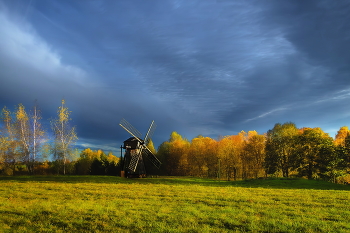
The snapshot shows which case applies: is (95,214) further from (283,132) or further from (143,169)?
(283,132)

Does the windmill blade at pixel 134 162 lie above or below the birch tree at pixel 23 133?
below

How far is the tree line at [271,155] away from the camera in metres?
51.5

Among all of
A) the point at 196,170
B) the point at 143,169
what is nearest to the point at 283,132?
the point at 196,170

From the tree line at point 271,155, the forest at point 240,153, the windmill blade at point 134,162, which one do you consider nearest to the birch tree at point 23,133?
the forest at point 240,153

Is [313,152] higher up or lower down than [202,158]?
higher up

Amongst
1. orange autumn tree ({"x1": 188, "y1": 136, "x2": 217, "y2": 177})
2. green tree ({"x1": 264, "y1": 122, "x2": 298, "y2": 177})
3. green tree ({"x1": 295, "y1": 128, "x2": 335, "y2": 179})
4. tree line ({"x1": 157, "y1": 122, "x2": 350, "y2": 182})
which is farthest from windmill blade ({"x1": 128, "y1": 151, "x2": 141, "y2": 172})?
green tree ({"x1": 295, "y1": 128, "x2": 335, "y2": 179})

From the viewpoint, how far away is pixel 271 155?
58062 millimetres

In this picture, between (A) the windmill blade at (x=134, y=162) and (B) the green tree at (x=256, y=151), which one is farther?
(B) the green tree at (x=256, y=151)

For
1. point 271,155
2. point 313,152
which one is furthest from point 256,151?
point 313,152

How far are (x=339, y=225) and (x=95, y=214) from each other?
479 inches

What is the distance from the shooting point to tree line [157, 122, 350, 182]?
2029 inches

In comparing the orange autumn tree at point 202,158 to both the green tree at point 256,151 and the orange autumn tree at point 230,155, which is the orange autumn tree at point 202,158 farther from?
the green tree at point 256,151

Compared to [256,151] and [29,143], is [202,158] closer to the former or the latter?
[256,151]

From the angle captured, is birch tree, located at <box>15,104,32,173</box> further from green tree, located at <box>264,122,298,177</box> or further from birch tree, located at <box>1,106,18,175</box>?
green tree, located at <box>264,122,298,177</box>
